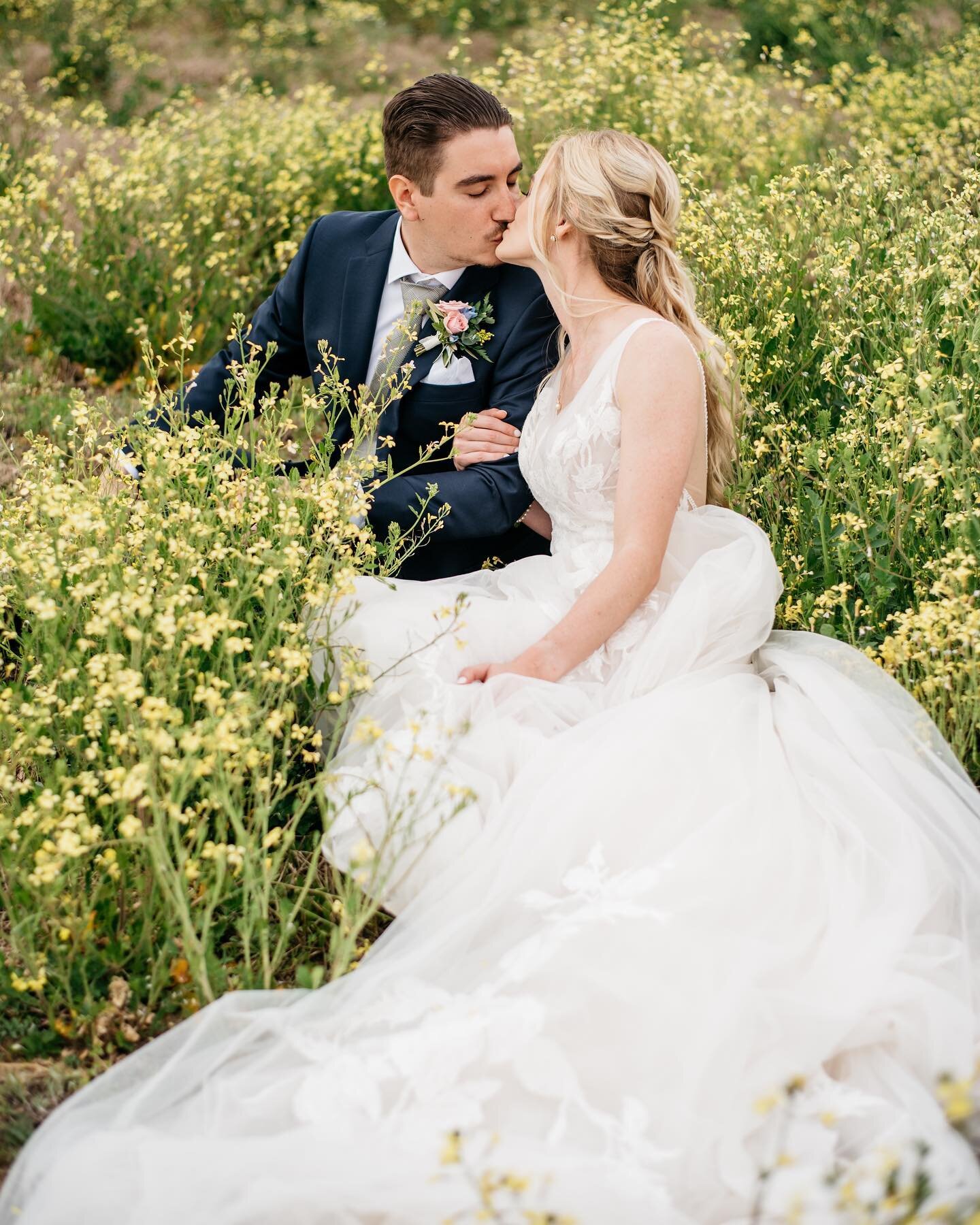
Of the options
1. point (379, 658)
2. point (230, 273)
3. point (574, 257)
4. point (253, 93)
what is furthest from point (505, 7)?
point (379, 658)

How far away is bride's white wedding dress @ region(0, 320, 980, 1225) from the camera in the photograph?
76.3 inches

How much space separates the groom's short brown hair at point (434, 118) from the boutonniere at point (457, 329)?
15.9 inches

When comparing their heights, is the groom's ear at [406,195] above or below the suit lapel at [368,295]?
above

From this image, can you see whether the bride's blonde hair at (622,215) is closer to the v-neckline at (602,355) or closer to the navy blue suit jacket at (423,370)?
the v-neckline at (602,355)

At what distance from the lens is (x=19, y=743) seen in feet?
8.38

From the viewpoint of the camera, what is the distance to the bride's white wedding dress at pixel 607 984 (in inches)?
76.3

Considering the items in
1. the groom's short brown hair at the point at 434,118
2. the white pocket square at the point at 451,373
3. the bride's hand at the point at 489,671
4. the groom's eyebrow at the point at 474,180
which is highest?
the groom's short brown hair at the point at 434,118

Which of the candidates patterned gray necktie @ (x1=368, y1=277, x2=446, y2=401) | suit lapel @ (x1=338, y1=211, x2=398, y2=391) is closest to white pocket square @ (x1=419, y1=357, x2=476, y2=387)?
patterned gray necktie @ (x1=368, y1=277, x2=446, y2=401)

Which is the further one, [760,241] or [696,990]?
[760,241]

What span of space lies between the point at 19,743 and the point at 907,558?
7.72 feet

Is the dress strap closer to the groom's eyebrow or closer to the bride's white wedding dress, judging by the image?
the bride's white wedding dress

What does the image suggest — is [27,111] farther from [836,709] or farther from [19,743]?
[836,709]

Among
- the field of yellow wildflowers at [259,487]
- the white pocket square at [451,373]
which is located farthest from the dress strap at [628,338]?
the white pocket square at [451,373]

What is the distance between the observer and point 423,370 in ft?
12.8
